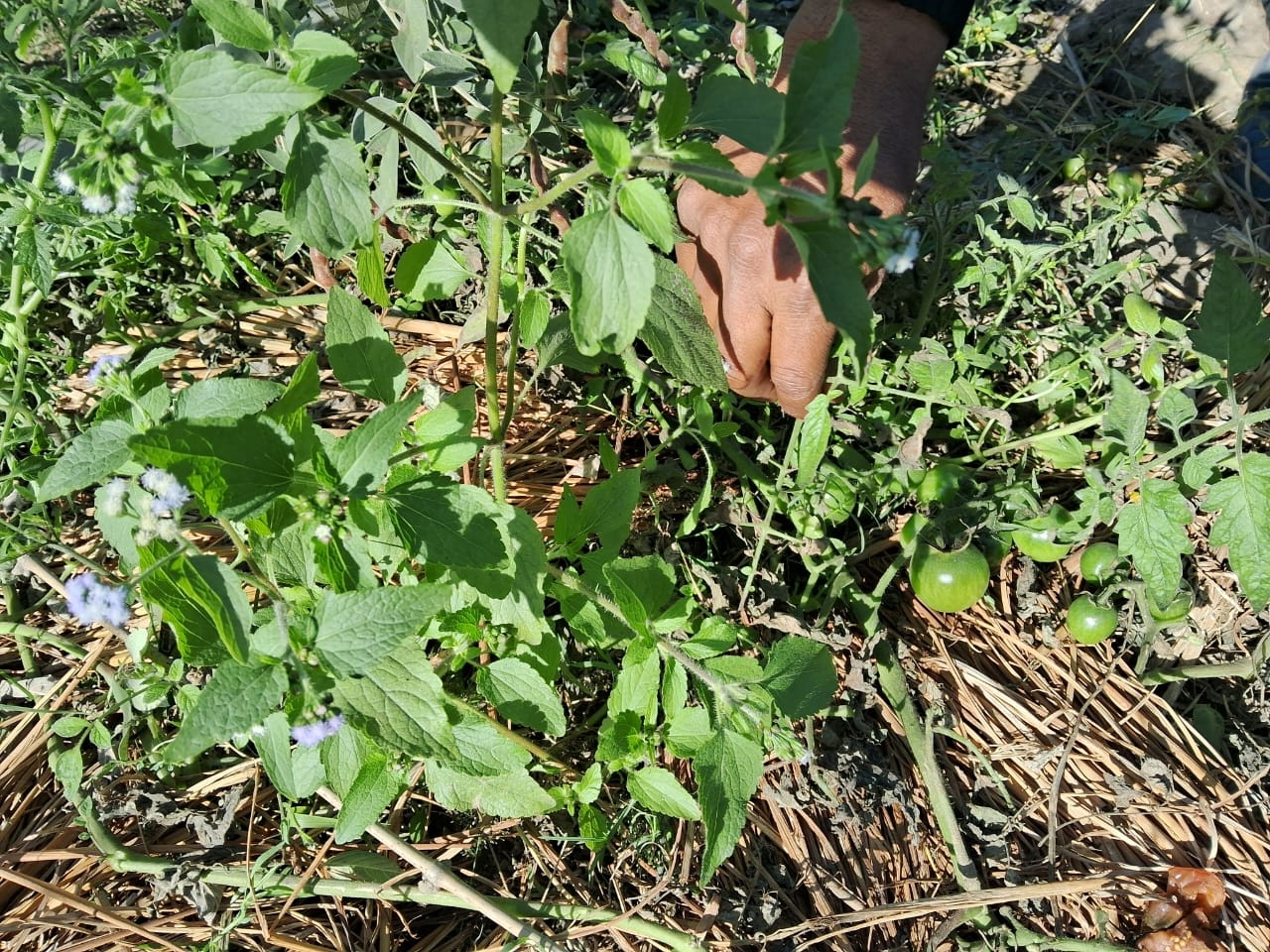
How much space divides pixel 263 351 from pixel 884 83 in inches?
70.0

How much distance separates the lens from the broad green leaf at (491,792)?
1662 mm

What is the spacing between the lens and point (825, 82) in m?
1.07

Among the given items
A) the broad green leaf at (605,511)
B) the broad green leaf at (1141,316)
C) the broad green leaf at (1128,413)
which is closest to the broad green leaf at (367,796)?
the broad green leaf at (605,511)

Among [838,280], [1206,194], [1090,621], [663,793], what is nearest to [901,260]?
[838,280]

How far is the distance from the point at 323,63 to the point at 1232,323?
1.78 meters

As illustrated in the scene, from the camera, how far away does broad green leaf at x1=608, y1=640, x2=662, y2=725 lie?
5.59ft

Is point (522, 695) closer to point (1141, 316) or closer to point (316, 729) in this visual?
point (316, 729)

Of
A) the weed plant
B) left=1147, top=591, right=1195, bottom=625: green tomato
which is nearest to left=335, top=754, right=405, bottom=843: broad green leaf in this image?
the weed plant

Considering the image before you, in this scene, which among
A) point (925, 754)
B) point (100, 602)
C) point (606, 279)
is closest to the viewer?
point (606, 279)

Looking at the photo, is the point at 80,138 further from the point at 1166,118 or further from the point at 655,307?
the point at 1166,118

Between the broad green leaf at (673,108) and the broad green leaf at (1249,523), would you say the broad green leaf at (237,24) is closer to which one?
the broad green leaf at (673,108)

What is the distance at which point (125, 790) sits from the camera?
1936mm

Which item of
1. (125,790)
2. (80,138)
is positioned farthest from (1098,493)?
(125,790)

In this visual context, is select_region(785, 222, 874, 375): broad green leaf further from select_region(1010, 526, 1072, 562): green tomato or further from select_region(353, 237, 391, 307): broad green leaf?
select_region(1010, 526, 1072, 562): green tomato
